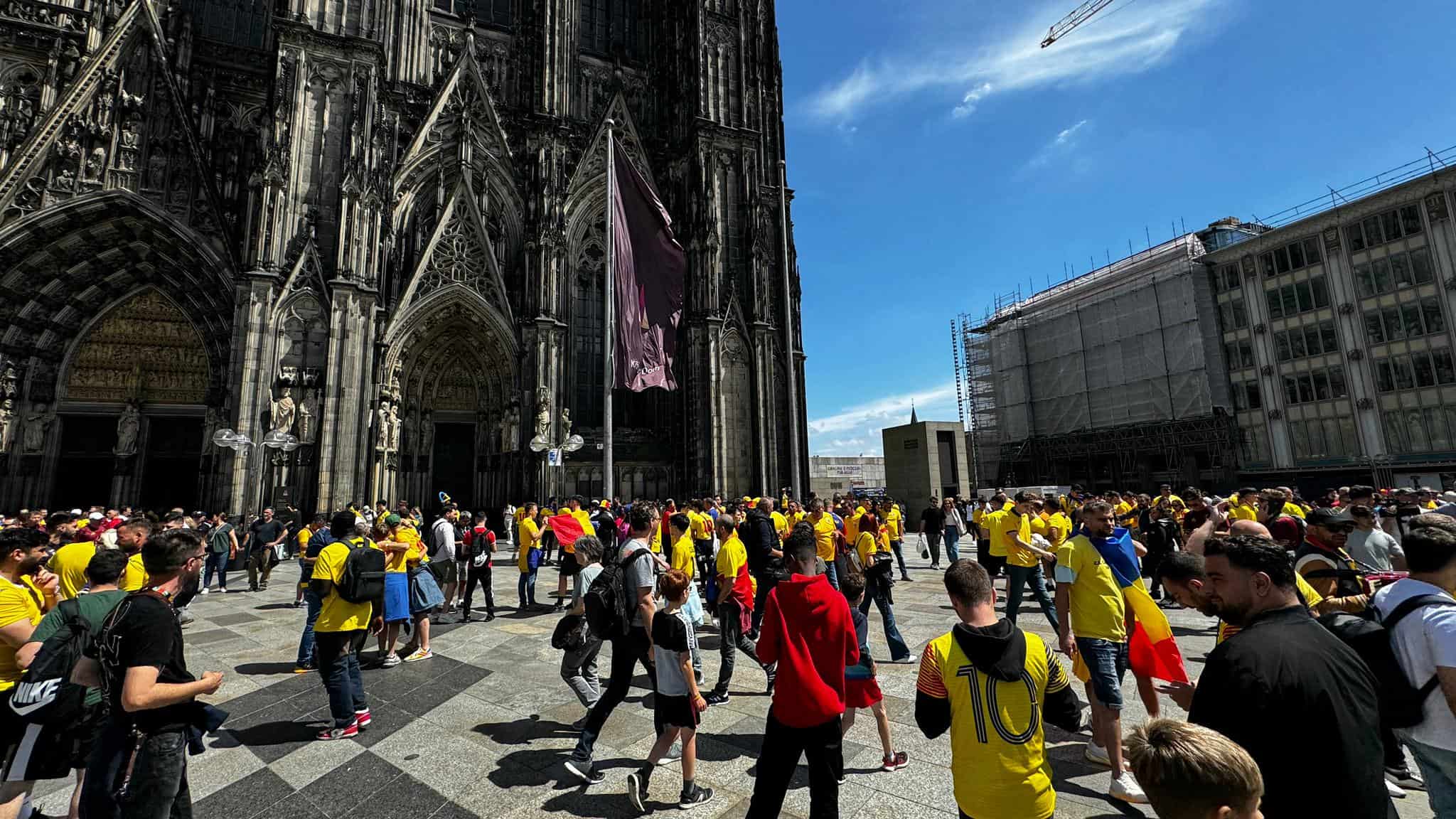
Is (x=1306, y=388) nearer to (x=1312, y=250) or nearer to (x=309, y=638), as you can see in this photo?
(x=1312, y=250)

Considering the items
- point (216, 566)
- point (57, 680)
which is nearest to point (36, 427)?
point (216, 566)

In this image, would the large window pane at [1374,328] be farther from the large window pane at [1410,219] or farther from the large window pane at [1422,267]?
the large window pane at [1410,219]

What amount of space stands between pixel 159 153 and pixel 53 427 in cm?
957

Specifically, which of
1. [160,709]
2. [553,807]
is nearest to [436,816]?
[553,807]

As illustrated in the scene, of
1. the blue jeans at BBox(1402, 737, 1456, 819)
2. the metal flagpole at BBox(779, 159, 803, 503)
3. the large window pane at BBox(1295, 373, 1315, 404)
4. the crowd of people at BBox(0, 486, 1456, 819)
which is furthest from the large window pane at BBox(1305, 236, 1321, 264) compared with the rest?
the blue jeans at BBox(1402, 737, 1456, 819)

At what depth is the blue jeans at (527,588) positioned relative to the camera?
980 centimetres

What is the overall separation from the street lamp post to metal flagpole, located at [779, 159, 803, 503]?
14.0 m

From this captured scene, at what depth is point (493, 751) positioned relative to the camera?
4.56 metres

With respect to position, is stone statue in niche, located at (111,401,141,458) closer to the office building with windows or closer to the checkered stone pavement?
the checkered stone pavement

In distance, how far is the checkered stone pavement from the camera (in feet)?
12.4

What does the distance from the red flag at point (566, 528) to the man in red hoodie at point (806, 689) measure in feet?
20.5

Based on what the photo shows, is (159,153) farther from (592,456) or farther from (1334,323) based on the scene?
(1334,323)

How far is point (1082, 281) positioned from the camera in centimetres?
4078

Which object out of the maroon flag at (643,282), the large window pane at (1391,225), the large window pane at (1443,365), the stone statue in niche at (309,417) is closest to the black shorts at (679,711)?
the maroon flag at (643,282)
